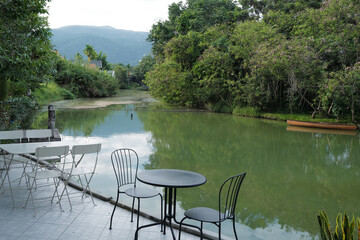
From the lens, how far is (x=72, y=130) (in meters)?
12.8

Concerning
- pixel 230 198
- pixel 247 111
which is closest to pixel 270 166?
pixel 230 198

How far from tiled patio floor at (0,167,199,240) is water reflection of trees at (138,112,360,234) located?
1.56 metres

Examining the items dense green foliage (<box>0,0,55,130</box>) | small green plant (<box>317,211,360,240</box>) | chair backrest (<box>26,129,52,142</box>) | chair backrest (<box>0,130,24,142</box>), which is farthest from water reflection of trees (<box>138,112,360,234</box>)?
dense green foliage (<box>0,0,55,130</box>)

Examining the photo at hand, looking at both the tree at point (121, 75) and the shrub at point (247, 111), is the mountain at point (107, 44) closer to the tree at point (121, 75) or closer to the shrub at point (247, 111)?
the tree at point (121, 75)

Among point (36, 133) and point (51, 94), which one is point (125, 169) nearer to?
point (36, 133)

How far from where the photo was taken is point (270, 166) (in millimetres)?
8008

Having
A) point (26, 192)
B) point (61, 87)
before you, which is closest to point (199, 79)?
point (61, 87)

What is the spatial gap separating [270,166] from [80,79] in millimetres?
30071

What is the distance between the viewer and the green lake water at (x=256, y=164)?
4.88 metres

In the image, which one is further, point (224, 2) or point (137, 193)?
point (224, 2)

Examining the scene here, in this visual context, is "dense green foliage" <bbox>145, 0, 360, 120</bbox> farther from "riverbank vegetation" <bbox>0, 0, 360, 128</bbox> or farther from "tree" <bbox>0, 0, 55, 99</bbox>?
"tree" <bbox>0, 0, 55, 99</bbox>

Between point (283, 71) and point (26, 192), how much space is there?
15.9 m

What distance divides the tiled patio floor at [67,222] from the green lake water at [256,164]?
1081 mm

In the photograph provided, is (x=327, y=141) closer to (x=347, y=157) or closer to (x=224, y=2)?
(x=347, y=157)
